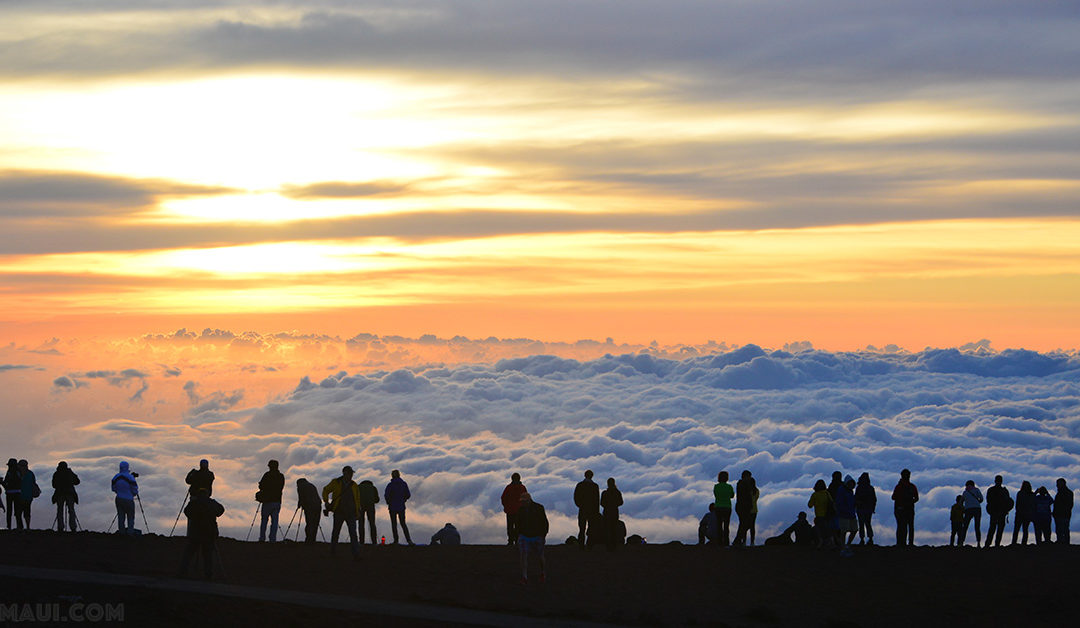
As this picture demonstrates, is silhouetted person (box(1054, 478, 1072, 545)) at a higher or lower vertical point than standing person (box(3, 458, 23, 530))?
lower

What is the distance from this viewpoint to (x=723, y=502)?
2650 cm

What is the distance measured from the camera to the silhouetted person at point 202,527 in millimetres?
20109

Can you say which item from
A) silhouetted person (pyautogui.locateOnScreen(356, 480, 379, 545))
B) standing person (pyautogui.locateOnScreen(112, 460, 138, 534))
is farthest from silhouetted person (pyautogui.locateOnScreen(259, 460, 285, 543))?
standing person (pyautogui.locateOnScreen(112, 460, 138, 534))

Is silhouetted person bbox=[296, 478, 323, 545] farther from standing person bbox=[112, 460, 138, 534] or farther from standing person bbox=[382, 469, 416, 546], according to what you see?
standing person bbox=[112, 460, 138, 534]

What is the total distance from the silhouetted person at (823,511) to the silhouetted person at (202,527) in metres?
14.4

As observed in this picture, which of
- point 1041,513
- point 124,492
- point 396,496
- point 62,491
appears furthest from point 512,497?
point 1041,513

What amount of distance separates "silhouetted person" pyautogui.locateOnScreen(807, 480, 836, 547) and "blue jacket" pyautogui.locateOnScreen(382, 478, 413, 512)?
34.6ft

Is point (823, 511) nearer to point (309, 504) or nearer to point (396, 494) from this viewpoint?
point (396, 494)

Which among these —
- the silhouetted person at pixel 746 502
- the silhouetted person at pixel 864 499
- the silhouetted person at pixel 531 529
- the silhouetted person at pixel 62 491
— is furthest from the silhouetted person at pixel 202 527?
the silhouetted person at pixel 864 499

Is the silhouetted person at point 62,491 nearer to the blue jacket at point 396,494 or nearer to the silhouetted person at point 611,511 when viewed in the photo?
the blue jacket at point 396,494

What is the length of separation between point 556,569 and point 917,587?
26.5 ft

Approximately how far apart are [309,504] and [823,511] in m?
13.2

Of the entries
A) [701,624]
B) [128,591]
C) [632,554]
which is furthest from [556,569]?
[128,591]

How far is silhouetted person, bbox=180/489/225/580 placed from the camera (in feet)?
66.0
